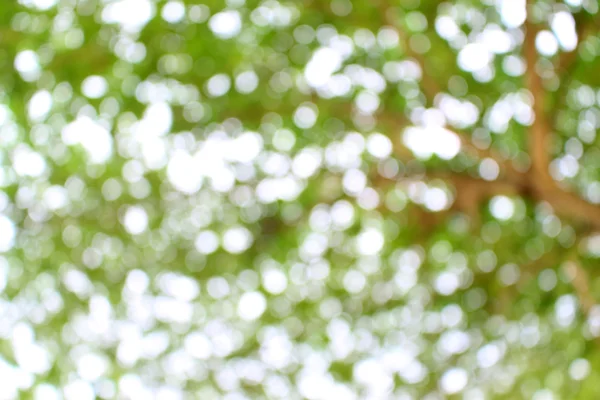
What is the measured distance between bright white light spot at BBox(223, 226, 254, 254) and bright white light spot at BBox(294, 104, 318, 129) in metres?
0.36

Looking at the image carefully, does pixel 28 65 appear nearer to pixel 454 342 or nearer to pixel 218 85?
pixel 218 85

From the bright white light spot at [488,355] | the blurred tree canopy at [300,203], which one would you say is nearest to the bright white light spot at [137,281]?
the blurred tree canopy at [300,203]

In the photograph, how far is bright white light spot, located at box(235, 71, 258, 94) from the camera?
5.68 feet


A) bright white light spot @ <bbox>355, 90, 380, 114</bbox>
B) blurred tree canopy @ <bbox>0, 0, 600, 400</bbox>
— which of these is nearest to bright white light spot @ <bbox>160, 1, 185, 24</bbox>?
blurred tree canopy @ <bbox>0, 0, 600, 400</bbox>

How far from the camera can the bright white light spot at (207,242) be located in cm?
203

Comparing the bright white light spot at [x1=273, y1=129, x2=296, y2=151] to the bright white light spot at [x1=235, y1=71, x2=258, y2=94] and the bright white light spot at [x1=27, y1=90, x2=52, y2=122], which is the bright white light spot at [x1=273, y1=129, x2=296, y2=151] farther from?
the bright white light spot at [x1=27, y1=90, x2=52, y2=122]

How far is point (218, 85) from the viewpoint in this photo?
5.68 feet

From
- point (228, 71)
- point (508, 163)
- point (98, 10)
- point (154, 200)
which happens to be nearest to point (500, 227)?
point (508, 163)

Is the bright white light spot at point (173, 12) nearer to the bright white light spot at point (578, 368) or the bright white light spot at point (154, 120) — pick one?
the bright white light spot at point (154, 120)

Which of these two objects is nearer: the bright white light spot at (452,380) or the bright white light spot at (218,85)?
the bright white light spot at (218,85)

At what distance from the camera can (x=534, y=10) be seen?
1.42m

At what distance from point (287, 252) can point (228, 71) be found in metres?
0.53

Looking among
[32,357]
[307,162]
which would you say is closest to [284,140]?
[307,162]

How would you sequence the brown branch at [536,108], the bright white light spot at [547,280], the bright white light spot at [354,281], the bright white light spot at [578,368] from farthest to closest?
the bright white light spot at [354,281] → the bright white light spot at [547,280] → the bright white light spot at [578,368] → the brown branch at [536,108]
